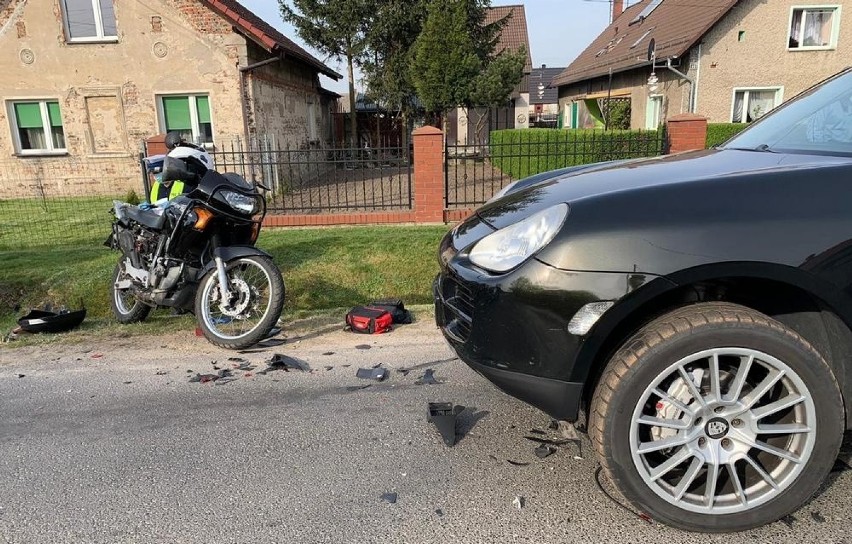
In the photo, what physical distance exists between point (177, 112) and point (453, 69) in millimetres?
7833

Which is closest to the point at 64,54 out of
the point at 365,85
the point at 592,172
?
the point at 365,85

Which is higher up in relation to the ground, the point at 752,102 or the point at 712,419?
the point at 752,102

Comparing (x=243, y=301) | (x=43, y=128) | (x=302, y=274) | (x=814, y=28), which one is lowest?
(x=302, y=274)

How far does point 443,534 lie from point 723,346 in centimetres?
126

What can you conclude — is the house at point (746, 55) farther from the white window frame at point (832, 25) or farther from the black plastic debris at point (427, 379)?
the black plastic debris at point (427, 379)

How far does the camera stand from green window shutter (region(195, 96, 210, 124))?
49.0 ft

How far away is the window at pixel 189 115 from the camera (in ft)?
49.0

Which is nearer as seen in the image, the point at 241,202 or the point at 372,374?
the point at 372,374

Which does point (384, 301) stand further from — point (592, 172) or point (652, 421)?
point (652, 421)

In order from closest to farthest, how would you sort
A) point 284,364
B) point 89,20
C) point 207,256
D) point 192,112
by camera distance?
1. point 284,364
2. point 207,256
3. point 89,20
4. point 192,112

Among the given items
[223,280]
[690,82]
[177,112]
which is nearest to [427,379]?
[223,280]

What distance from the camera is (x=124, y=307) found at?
17.5ft

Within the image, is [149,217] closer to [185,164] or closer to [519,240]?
[185,164]

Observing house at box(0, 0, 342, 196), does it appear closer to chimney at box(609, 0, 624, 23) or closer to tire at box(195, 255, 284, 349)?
tire at box(195, 255, 284, 349)
